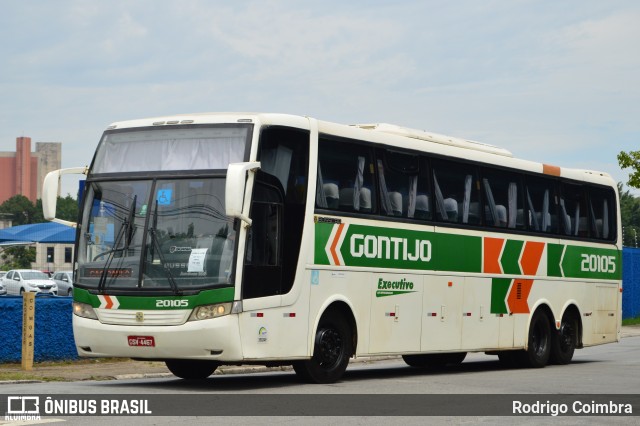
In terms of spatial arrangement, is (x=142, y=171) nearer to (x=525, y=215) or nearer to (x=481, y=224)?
(x=481, y=224)

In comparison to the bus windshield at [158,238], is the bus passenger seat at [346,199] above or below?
above

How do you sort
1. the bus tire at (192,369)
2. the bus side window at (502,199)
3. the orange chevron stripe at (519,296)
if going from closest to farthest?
1. the bus tire at (192,369)
2. the bus side window at (502,199)
3. the orange chevron stripe at (519,296)

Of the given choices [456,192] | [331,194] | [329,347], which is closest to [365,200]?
[331,194]

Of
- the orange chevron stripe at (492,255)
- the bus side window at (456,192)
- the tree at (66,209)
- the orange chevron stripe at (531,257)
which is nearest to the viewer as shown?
the bus side window at (456,192)

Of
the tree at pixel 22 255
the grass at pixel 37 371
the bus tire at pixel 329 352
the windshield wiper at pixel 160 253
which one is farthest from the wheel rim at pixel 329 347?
the tree at pixel 22 255

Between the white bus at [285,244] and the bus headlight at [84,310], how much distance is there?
26mm

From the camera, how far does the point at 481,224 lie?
20516 mm

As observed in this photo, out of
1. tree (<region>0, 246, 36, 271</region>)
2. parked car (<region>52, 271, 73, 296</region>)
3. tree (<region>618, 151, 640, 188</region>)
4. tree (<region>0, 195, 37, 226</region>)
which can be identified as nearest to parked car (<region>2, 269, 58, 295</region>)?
parked car (<region>52, 271, 73, 296</region>)

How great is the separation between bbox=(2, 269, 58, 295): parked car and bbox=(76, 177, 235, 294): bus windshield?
4494 centimetres

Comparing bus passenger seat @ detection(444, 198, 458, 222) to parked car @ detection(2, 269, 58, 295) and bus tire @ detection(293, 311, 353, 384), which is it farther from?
parked car @ detection(2, 269, 58, 295)

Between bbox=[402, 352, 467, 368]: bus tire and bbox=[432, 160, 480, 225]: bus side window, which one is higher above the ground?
bbox=[432, 160, 480, 225]: bus side window

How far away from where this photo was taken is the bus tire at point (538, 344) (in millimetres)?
22031

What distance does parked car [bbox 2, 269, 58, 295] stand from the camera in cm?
6019

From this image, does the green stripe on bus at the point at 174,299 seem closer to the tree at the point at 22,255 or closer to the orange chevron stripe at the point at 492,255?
the orange chevron stripe at the point at 492,255
